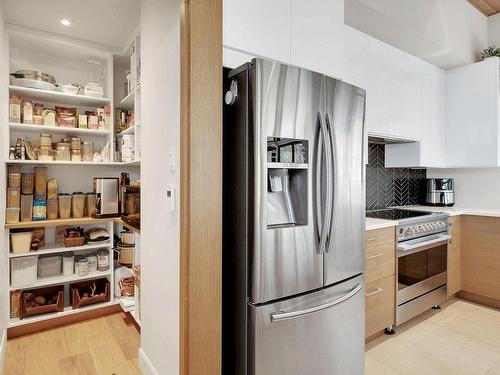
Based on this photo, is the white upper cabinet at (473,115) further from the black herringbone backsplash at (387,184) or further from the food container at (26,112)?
the food container at (26,112)

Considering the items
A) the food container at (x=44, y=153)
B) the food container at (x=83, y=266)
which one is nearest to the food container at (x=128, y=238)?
the food container at (x=83, y=266)

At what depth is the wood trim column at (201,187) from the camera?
3.99ft

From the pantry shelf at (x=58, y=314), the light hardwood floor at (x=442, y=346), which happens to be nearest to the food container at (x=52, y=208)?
the pantry shelf at (x=58, y=314)

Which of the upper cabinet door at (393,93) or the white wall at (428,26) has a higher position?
the white wall at (428,26)

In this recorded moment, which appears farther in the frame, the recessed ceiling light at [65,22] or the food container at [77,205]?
the food container at [77,205]

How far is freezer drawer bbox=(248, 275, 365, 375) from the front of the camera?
48.9 inches

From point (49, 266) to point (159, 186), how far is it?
1.69 meters

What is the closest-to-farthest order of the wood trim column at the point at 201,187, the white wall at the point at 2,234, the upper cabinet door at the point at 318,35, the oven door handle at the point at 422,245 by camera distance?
the wood trim column at the point at 201,187, the upper cabinet door at the point at 318,35, the white wall at the point at 2,234, the oven door handle at the point at 422,245

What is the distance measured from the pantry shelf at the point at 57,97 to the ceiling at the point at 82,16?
1.69 feet

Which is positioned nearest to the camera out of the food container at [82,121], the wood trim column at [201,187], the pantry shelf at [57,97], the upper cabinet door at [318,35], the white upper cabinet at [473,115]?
the wood trim column at [201,187]

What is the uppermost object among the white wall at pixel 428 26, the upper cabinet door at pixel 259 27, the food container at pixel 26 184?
the white wall at pixel 428 26

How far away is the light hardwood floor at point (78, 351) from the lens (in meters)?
1.95

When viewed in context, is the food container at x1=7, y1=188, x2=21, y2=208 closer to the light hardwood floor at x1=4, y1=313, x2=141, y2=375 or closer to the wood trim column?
the light hardwood floor at x1=4, y1=313, x2=141, y2=375

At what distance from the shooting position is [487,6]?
3.12m
